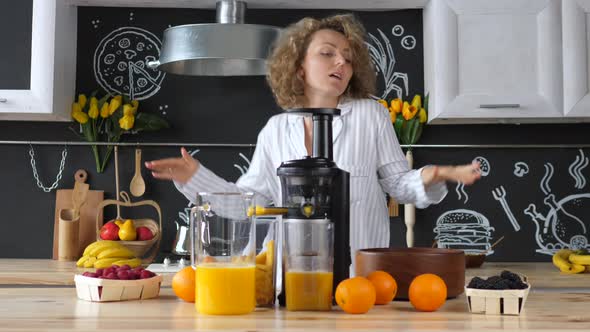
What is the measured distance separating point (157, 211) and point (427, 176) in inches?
70.1

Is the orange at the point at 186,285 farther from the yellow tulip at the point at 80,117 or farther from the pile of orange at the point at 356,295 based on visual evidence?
the yellow tulip at the point at 80,117

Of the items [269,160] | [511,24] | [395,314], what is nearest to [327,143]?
[395,314]

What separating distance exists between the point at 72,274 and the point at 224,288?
1592 millimetres

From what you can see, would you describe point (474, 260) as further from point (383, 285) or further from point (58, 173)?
point (58, 173)

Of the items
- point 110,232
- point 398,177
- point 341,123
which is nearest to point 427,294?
point 398,177

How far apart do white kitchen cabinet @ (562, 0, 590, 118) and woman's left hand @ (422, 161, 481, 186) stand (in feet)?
4.55

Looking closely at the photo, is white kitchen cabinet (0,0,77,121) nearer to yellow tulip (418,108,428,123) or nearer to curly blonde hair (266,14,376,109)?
curly blonde hair (266,14,376,109)

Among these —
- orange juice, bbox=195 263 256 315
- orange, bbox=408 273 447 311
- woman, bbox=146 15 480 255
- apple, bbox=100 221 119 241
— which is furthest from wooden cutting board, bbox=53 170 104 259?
orange, bbox=408 273 447 311

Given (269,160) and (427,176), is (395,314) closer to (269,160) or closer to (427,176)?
(427,176)

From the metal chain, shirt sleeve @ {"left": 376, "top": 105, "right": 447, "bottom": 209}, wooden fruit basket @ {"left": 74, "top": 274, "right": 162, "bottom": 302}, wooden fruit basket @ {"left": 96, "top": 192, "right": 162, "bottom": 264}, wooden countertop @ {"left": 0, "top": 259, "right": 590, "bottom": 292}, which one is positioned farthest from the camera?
the metal chain

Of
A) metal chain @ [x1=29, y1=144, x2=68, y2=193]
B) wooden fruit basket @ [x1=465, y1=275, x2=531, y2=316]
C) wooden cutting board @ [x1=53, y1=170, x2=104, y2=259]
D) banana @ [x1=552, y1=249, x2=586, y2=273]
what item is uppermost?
metal chain @ [x1=29, y1=144, x2=68, y2=193]

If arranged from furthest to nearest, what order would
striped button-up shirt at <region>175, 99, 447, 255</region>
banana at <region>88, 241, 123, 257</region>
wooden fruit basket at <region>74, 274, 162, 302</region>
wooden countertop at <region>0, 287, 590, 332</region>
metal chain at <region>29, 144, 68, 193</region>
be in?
1. metal chain at <region>29, 144, 68, 193</region>
2. banana at <region>88, 241, 123, 257</region>
3. striped button-up shirt at <region>175, 99, 447, 255</region>
4. wooden fruit basket at <region>74, 274, 162, 302</region>
5. wooden countertop at <region>0, 287, 590, 332</region>

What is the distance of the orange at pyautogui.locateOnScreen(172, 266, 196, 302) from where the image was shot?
1.39 m

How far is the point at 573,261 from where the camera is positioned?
278cm
